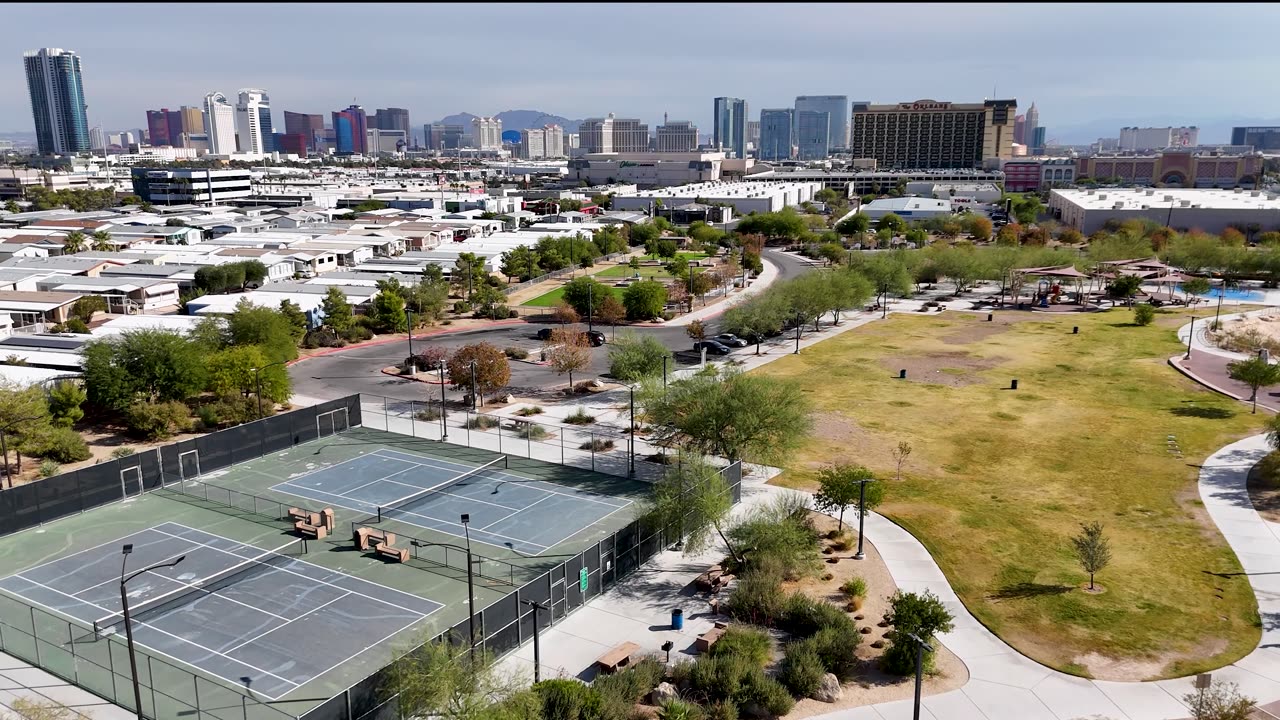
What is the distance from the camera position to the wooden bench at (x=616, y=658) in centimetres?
2361

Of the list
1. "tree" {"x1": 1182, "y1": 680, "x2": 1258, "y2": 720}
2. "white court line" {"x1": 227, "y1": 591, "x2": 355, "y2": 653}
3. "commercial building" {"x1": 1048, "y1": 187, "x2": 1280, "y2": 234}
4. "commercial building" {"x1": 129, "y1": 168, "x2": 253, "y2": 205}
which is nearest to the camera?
"tree" {"x1": 1182, "y1": 680, "x2": 1258, "y2": 720}

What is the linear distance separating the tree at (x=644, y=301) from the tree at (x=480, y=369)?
84.5 feet

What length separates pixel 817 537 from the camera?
105 ft

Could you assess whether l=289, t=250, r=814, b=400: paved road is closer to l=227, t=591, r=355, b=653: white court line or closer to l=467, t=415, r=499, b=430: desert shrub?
l=467, t=415, r=499, b=430: desert shrub

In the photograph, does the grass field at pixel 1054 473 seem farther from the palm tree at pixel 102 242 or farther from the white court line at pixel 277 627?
the palm tree at pixel 102 242

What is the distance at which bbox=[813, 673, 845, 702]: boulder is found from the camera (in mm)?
22719

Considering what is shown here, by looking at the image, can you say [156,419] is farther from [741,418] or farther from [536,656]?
[536,656]

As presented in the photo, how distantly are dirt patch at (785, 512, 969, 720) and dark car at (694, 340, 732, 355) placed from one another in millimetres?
31171

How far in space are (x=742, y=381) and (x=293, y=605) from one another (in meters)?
19.4

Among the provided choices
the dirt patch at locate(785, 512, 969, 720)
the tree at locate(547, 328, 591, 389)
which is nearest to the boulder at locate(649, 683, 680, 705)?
the dirt patch at locate(785, 512, 969, 720)

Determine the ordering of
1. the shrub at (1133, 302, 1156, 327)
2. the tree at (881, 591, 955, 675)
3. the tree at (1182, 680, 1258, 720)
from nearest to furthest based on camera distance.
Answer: the tree at (1182, 680, 1258, 720) < the tree at (881, 591, 955, 675) < the shrub at (1133, 302, 1156, 327)

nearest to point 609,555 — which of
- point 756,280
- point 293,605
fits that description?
point 293,605

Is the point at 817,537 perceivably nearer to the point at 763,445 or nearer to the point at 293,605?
the point at 763,445

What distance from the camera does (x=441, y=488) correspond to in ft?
123
